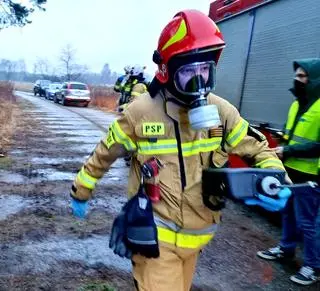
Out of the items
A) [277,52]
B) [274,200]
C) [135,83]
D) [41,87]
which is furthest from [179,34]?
[41,87]

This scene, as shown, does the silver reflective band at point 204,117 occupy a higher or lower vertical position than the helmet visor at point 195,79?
lower

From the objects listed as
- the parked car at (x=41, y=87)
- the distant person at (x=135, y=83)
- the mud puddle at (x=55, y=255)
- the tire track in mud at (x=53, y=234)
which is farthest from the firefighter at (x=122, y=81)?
the parked car at (x=41, y=87)

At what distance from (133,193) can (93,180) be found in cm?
25

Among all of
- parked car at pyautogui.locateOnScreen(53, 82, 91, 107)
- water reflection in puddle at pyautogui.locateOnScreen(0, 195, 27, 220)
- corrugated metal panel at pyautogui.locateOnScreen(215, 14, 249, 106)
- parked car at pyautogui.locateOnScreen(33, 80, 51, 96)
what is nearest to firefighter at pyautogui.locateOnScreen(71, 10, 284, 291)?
water reflection in puddle at pyautogui.locateOnScreen(0, 195, 27, 220)

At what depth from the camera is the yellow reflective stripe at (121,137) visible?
7.38ft

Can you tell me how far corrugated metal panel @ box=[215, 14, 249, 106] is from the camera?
5938mm

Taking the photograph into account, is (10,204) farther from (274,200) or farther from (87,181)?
(274,200)

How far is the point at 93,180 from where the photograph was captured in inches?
94.3

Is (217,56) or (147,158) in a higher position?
(217,56)

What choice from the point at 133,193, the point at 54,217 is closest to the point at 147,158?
the point at 133,193

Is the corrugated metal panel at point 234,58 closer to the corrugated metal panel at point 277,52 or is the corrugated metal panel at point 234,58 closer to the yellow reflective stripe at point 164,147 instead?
the corrugated metal panel at point 277,52

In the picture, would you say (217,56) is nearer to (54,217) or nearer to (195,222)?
(195,222)

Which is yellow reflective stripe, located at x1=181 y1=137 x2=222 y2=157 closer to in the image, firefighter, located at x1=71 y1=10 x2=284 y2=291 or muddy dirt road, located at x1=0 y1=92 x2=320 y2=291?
firefighter, located at x1=71 y1=10 x2=284 y2=291

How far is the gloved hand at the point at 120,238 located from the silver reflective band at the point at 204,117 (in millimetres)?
638
